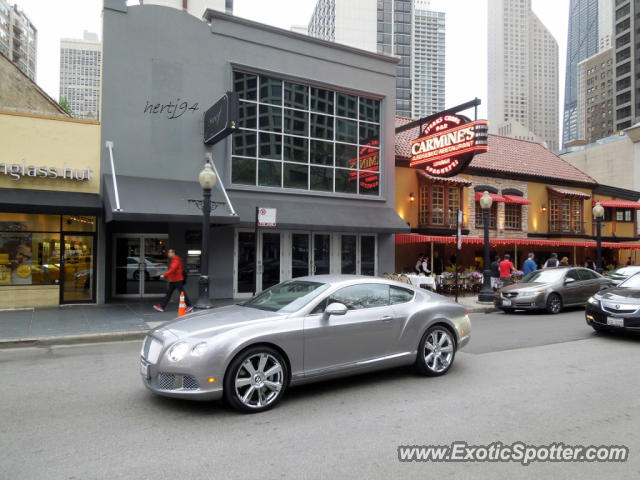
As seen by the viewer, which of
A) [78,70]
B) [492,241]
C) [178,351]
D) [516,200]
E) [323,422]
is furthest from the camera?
[78,70]

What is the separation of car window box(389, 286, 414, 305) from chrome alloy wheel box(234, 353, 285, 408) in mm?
1954

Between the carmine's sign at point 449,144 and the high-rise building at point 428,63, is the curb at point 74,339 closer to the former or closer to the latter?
the carmine's sign at point 449,144

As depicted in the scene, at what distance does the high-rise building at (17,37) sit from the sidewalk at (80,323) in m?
80.2

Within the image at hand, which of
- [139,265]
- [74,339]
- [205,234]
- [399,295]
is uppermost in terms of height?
[205,234]

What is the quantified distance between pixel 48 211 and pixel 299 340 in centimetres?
994

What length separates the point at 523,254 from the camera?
24812 mm

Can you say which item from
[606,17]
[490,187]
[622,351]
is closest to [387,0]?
[490,187]

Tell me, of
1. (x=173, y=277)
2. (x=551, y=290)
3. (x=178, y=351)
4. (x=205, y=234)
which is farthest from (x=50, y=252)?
(x=551, y=290)

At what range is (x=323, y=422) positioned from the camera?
455 centimetres

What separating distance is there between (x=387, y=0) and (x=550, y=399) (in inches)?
4446

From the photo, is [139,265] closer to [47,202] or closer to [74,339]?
[47,202]

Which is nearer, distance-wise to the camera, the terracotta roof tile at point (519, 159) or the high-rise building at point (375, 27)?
the terracotta roof tile at point (519, 159)

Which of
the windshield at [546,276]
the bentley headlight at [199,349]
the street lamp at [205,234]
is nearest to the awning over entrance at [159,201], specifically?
the street lamp at [205,234]

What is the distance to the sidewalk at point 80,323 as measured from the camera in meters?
8.81
